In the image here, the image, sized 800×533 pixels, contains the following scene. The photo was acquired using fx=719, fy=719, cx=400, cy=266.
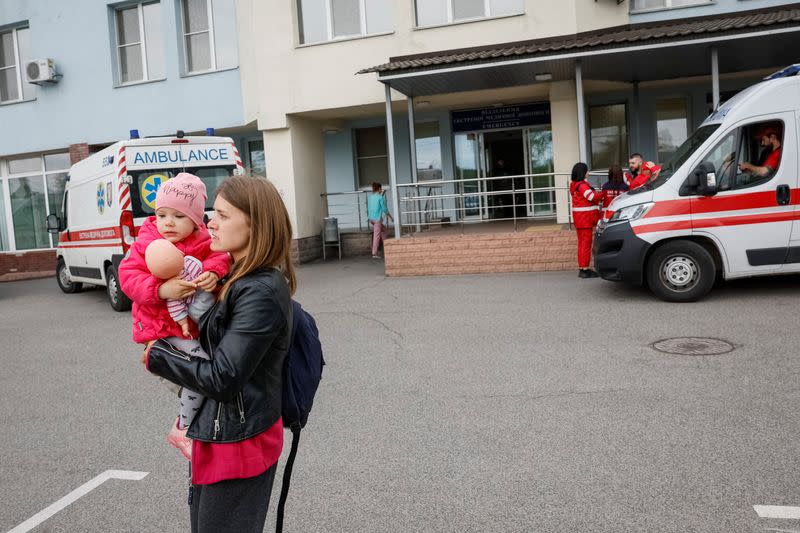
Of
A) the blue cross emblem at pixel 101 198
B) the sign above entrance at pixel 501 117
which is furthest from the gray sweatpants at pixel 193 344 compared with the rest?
the sign above entrance at pixel 501 117

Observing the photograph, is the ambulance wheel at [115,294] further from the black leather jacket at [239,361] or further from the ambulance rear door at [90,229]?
the black leather jacket at [239,361]

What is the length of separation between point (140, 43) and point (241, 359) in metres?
19.5

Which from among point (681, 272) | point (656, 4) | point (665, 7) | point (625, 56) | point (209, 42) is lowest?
point (681, 272)

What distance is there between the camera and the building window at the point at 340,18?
1681 cm

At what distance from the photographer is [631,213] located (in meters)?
9.37

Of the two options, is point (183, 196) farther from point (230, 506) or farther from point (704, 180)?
point (704, 180)

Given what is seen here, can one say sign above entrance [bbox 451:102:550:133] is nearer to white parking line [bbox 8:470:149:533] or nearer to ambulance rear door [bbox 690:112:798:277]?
ambulance rear door [bbox 690:112:798:277]

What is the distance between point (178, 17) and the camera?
733 inches

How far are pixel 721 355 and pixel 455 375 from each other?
242 cm

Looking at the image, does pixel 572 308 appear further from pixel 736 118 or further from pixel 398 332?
pixel 736 118

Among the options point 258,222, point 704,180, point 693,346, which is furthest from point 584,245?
point 258,222

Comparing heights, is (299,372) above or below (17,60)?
below

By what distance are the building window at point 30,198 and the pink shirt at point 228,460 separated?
2157 centimetres

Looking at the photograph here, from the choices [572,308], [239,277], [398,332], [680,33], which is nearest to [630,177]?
[680,33]
